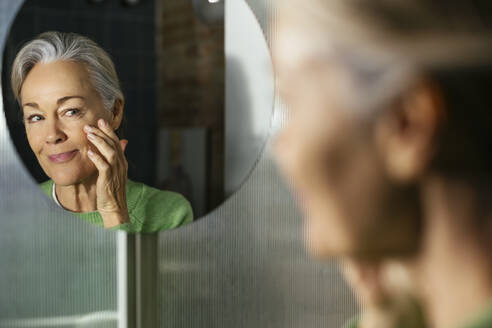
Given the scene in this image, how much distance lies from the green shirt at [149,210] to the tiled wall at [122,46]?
0.9 inches

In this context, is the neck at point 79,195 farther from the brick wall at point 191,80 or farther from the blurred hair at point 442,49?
the blurred hair at point 442,49

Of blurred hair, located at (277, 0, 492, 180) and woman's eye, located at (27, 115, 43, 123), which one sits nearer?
blurred hair, located at (277, 0, 492, 180)

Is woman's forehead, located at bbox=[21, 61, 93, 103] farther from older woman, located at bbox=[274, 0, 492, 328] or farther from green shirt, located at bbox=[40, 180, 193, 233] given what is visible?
older woman, located at bbox=[274, 0, 492, 328]

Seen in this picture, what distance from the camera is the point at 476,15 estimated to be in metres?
0.24

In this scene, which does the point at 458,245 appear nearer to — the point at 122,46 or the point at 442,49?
the point at 442,49

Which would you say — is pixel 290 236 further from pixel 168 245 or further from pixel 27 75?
pixel 27 75

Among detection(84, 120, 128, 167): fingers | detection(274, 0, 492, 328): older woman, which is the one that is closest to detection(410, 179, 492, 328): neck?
detection(274, 0, 492, 328): older woman

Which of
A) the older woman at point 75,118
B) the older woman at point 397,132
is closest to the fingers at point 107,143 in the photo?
the older woman at point 75,118

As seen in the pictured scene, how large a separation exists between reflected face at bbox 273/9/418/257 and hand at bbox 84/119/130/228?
32.2 inches

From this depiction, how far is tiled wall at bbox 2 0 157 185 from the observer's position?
105cm

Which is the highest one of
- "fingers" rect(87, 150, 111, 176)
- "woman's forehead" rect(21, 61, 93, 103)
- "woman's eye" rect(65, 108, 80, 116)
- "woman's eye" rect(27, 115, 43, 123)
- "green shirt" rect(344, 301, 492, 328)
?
"woman's forehead" rect(21, 61, 93, 103)

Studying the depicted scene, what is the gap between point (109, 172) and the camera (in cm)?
106

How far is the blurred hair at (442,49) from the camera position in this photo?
9.3 inches

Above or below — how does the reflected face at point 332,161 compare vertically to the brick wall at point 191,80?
below
